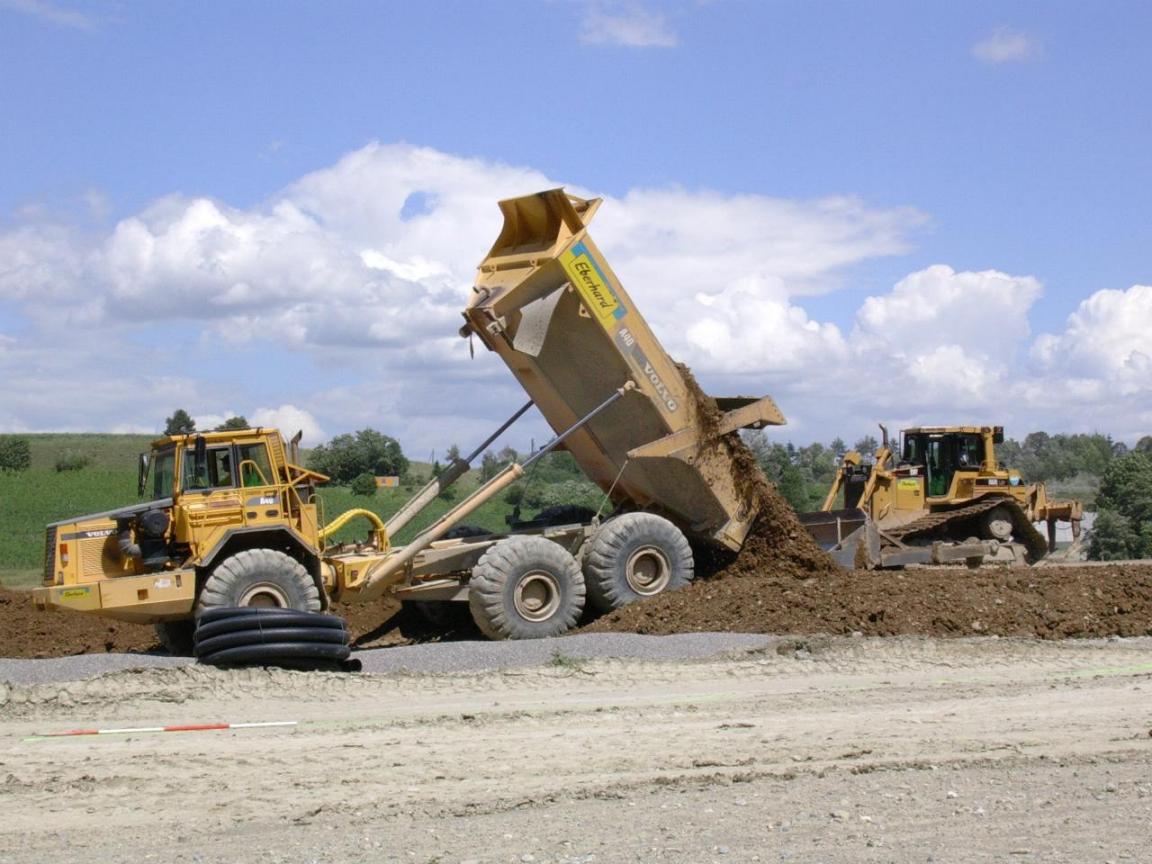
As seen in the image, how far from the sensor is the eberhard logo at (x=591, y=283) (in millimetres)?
15977

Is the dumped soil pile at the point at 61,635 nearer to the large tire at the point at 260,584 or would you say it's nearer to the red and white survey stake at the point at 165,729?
the large tire at the point at 260,584

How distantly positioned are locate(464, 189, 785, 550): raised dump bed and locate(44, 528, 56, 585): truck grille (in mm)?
5010

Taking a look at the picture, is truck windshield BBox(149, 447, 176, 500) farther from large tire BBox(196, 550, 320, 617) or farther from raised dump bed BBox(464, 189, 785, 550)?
raised dump bed BBox(464, 189, 785, 550)

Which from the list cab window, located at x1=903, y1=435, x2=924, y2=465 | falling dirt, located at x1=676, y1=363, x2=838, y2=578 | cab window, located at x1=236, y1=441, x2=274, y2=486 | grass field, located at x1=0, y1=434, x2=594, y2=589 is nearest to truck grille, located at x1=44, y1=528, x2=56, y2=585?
cab window, located at x1=236, y1=441, x2=274, y2=486

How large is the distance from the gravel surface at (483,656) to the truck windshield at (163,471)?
1.92 meters

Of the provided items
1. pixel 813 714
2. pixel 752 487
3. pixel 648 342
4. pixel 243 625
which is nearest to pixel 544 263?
pixel 648 342

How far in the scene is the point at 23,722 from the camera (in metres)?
11.1

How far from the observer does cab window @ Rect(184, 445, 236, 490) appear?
15.4 metres

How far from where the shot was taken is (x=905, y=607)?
15.5 m

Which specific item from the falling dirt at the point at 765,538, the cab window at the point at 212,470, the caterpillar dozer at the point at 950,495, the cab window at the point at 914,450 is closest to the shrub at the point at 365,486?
the caterpillar dozer at the point at 950,495

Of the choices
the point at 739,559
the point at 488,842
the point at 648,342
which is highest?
the point at 648,342

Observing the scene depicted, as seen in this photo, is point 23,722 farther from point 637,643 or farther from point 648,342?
point 648,342

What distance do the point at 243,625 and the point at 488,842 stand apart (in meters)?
6.83

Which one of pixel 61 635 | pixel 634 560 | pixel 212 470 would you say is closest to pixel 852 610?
pixel 634 560
